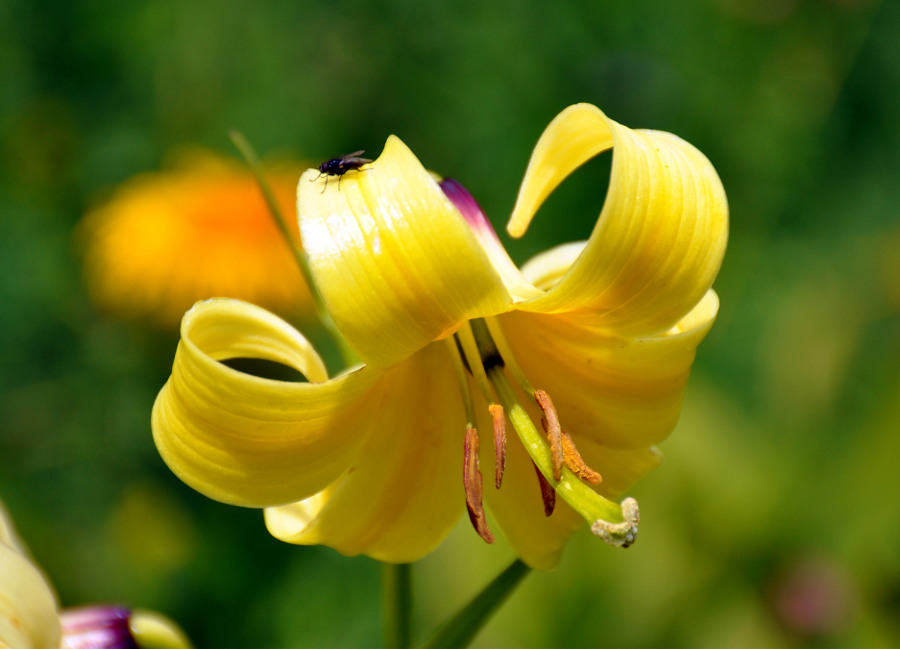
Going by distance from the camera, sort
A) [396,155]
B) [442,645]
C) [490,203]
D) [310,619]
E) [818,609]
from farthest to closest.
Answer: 1. [490,203]
2. [818,609]
3. [310,619]
4. [442,645]
5. [396,155]

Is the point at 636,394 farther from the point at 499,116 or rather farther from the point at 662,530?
the point at 499,116

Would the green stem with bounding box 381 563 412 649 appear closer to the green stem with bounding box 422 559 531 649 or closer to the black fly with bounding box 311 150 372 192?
the green stem with bounding box 422 559 531 649

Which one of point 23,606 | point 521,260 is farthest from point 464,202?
point 521,260

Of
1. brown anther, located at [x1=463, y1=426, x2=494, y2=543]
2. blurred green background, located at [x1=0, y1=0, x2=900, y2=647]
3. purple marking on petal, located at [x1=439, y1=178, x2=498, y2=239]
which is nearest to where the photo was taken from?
brown anther, located at [x1=463, y1=426, x2=494, y2=543]

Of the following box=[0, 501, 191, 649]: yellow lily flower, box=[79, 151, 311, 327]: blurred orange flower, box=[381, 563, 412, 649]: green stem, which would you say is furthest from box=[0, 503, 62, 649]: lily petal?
box=[79, 151, 311, 327]: blurred orange flower

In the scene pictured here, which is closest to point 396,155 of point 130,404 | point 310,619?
point 310,619
